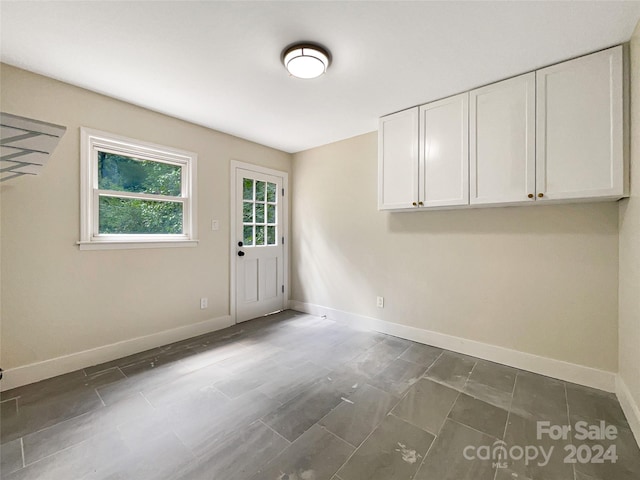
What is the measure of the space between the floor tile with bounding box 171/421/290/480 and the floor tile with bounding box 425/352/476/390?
1.38 m

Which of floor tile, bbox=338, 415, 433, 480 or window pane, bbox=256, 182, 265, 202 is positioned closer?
floor tile, bbox=338, 415, 433, 480

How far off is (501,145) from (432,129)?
63 cm

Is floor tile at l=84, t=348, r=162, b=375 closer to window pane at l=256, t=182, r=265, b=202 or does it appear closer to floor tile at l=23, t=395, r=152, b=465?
floor tile at l=23, t=395, r=152, b=465

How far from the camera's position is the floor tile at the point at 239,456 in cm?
133

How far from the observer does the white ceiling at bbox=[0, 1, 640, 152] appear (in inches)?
60.8

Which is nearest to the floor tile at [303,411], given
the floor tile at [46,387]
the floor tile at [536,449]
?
the floor tile at [536,449]

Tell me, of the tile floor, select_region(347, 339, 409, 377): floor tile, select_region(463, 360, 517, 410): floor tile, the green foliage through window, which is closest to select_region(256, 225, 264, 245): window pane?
the green foliage through window

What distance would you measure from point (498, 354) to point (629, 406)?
84cm

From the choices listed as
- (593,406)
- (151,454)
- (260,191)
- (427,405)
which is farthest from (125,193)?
(593,406)

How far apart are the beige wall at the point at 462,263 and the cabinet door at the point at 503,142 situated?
34 centimetres

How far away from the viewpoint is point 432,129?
260 centimetres

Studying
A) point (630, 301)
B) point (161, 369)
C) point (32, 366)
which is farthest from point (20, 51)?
point (630, 301)

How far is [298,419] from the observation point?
5.65ft

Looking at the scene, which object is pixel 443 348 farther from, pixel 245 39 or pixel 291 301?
pixel 245 39
